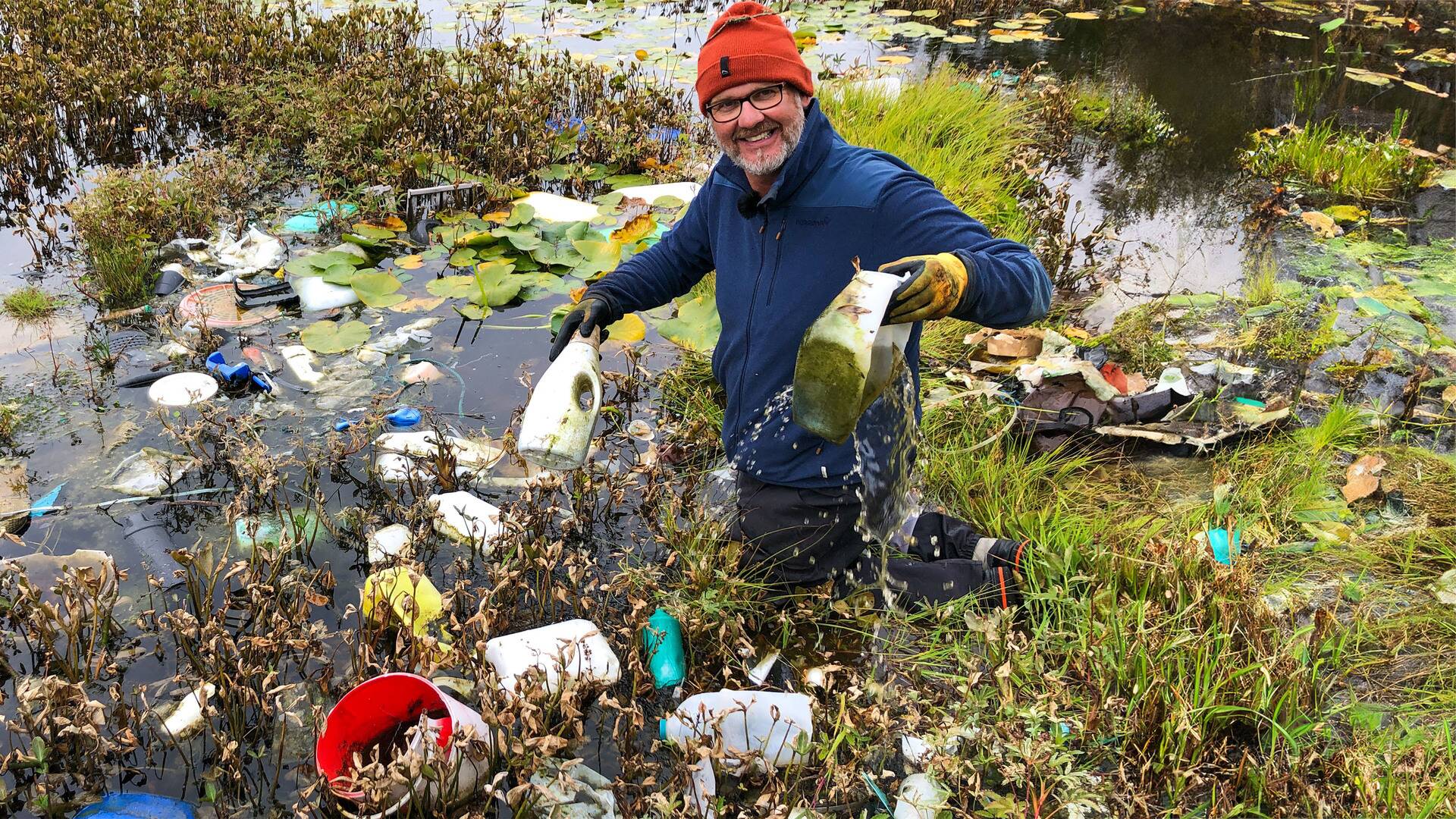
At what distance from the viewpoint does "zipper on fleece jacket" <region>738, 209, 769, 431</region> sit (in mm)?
2471

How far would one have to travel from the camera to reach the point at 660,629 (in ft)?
8.05

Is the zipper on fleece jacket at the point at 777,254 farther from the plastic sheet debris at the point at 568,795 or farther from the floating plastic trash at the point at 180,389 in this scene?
the floating plastic trash at the point at 180,389

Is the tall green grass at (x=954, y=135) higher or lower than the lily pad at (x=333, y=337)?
higher

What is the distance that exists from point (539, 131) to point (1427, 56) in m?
7.02

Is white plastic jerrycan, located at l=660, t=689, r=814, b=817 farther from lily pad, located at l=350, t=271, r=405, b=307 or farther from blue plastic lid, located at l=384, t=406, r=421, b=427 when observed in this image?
lily pad, located at l=350, t=271, r=405, b=307

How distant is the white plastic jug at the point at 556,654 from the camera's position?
2156mm

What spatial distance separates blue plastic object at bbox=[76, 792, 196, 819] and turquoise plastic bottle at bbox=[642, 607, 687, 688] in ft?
3.44

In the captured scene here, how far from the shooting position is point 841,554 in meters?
2.62

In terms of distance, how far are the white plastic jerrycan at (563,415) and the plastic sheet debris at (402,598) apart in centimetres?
44

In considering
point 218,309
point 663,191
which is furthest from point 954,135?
point 218,309

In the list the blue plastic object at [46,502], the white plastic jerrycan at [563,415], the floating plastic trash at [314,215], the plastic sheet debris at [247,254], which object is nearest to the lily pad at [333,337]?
the plastic sheet debris at [247,254]

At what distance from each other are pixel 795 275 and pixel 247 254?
10.3 ft

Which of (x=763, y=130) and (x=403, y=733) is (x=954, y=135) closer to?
(x=763, y=130)

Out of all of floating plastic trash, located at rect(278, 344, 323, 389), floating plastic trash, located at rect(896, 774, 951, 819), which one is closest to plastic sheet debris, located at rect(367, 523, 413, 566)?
floating plastic trash, located at rect(278, 344, 323, 389)
